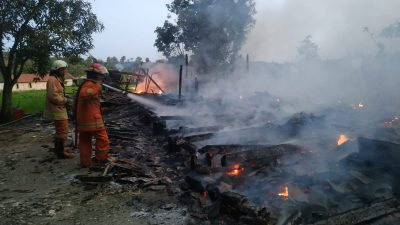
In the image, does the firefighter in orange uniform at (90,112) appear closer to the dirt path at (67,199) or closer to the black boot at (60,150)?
the dirt path at (67,199)

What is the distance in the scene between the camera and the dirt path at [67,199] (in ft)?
14.1

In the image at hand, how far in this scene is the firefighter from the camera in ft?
22.5

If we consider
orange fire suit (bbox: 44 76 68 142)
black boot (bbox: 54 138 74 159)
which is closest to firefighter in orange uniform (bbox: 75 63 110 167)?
orange fire suit (bbox: 44 76 68 142)

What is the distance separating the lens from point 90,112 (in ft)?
20.1

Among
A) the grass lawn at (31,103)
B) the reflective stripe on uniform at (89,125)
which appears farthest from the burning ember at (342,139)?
the grass lawn at (31,103)

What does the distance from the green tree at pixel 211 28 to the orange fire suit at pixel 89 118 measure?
22.3 metres

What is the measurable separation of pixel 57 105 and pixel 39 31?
652cm

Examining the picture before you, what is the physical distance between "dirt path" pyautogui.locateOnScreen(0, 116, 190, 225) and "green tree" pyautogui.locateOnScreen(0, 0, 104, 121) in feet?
20.9

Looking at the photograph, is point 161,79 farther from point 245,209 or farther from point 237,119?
point 245,209

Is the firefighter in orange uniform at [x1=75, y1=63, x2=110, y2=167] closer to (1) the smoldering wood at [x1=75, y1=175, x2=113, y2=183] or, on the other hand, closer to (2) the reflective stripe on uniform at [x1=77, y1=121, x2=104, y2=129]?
(2) the reflective stripe on uniform at [x1=77, y1=121, x2=104, y2=129]

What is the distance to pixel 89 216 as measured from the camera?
4.35 meters

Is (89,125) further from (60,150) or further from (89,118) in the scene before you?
(60,150)

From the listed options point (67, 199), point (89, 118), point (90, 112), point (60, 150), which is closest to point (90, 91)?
point (90, 112)

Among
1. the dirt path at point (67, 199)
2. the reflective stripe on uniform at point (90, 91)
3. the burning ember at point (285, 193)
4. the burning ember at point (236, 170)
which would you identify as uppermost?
the reflective stripe on uniform at point (90, 91)
